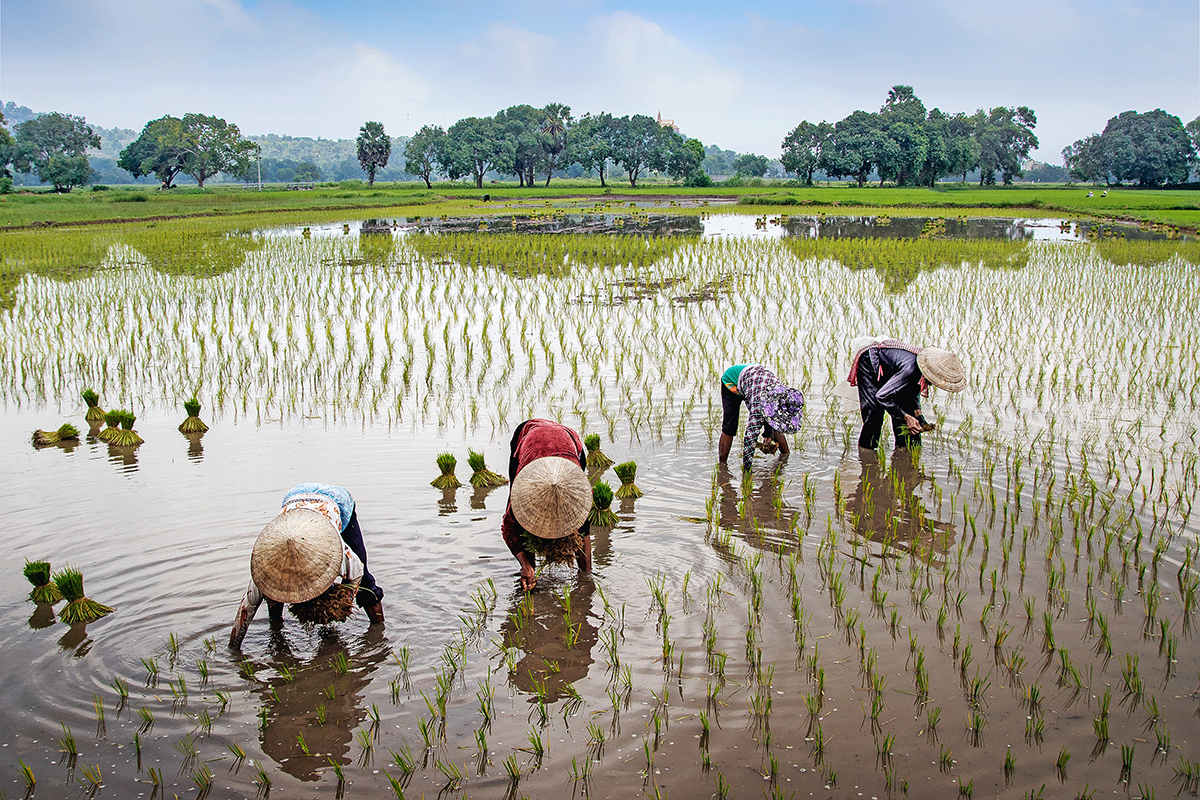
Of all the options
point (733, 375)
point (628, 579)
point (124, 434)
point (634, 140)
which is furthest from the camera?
point (634, 140)

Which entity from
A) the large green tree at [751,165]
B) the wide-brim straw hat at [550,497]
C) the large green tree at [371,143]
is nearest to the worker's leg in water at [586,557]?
the wide-brim straw hat at [550,497]

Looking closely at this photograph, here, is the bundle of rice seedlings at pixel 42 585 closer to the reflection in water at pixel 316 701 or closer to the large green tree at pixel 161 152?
the reflection in water at pixel 316 701

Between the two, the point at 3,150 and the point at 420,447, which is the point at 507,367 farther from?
the point at 3,150

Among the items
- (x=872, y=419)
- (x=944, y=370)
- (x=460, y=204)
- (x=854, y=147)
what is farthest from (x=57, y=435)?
(x=854, y=147)

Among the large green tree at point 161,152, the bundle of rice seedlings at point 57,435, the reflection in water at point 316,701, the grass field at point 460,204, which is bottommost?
the reflection in water at point 316,701

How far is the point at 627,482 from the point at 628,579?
1156 millimetres

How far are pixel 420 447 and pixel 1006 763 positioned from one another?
4551 mm

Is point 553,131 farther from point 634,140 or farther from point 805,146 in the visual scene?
point 805,146

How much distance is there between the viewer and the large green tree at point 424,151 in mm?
63312

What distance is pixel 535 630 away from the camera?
12.8 feet

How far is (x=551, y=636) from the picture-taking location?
3.86 metres

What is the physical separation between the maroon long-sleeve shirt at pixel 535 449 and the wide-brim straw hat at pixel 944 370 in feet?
7.73

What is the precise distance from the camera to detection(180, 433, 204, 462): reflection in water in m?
6.27

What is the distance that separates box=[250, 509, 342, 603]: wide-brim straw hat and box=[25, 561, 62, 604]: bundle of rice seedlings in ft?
5.34
